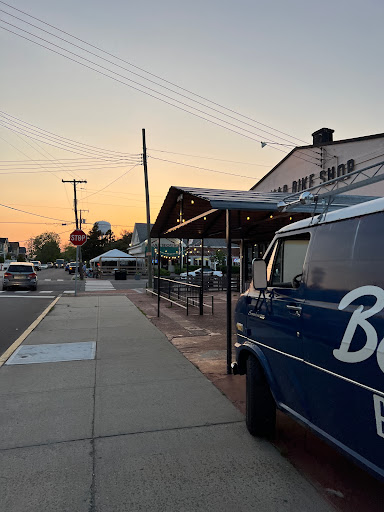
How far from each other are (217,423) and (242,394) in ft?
3.17

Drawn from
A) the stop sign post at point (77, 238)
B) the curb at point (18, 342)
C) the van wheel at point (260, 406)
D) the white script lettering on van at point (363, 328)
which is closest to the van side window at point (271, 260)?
the van wheel at point (260, 406)

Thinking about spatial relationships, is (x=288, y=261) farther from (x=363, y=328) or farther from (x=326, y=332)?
(x=363, y=328)

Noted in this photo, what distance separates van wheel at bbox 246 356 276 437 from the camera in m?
3.62

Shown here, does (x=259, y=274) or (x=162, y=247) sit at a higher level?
(x=162, y=247)

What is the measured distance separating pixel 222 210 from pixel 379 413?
5.22m

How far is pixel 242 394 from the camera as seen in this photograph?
16.3 ft

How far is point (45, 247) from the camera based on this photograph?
522 feet

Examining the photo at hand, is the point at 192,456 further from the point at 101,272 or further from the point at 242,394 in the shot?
the point at 101,272

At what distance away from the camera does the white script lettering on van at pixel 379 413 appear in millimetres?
2119

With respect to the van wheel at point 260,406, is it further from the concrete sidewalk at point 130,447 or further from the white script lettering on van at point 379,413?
the white script lettering on van at point 379,413

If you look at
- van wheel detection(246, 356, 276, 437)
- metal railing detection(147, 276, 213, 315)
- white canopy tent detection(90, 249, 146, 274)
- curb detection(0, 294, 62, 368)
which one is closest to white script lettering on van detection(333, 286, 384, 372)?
van wheel detection(246, 356, 276, 437)

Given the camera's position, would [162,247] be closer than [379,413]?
No

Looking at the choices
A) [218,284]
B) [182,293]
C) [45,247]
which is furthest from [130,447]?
[45,247]

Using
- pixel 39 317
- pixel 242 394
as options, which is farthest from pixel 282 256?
pixel 39 317
